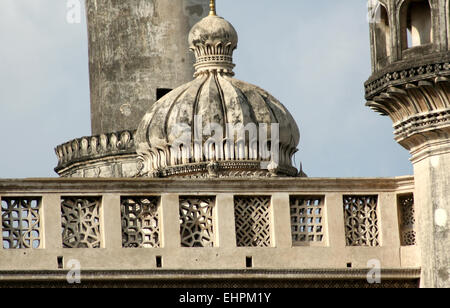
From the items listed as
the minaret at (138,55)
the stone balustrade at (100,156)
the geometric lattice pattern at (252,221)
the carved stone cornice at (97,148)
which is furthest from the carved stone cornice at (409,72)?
the minaret at (138,55)

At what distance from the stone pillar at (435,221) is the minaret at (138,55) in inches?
692

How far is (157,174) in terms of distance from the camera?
3153 centimetres

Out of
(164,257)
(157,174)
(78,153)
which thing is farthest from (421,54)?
(78,153)

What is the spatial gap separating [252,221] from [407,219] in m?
1.85

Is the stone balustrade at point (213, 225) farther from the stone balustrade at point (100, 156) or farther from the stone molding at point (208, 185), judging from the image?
the stone balustrade at point (100, 156)

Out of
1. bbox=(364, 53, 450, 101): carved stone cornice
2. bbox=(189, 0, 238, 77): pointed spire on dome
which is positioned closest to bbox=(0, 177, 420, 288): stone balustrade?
bbox=(364, 53, 450, 101): carved stone cornice

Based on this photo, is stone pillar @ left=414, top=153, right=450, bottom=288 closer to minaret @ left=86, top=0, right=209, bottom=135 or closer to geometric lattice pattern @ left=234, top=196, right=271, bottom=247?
geometric lattice pattern @ left=234, top=196, right=271, bottom=247

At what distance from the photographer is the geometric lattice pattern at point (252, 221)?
24688mm

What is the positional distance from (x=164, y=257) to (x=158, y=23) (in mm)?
18138

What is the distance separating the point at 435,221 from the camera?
79.8 feet
